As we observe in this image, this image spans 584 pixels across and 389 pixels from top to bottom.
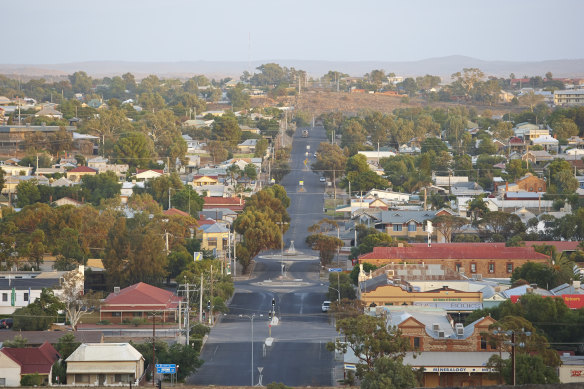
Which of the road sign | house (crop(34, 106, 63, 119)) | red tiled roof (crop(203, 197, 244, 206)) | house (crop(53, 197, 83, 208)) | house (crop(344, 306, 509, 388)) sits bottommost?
house (crop(53, 197, 83, 208))

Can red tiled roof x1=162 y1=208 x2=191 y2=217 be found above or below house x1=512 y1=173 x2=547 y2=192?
below

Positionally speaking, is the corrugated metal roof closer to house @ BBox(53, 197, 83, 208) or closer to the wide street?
the wide street

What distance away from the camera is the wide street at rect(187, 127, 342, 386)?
133ft

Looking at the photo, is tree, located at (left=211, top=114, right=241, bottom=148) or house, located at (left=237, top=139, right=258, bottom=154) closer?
house, located at (left=237, top=139, right=258, bottom=154)

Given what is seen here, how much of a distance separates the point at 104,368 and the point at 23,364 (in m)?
2.66

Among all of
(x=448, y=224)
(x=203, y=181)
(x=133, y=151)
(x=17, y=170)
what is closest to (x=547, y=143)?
(x=203, y=181)

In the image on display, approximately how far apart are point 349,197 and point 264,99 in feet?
317

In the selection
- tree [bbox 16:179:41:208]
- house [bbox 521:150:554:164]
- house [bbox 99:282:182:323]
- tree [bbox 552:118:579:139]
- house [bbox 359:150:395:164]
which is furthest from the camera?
tree [bbox 552:118:579:139]

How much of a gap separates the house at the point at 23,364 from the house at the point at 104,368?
741 mm

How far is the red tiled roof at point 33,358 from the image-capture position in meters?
38.9

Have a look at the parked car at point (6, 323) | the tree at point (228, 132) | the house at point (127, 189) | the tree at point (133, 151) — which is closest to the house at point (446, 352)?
the parked car at point (6, 323)

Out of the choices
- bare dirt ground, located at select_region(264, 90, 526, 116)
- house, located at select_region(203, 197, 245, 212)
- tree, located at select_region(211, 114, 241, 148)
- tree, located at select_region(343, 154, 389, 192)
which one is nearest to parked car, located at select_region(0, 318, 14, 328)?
house, located at select_region(203, 197, 245, 212)

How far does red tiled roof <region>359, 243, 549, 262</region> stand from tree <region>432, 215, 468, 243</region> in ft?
28.3

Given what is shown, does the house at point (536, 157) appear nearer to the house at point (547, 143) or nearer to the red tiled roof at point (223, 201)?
the house at point (547, 143)
